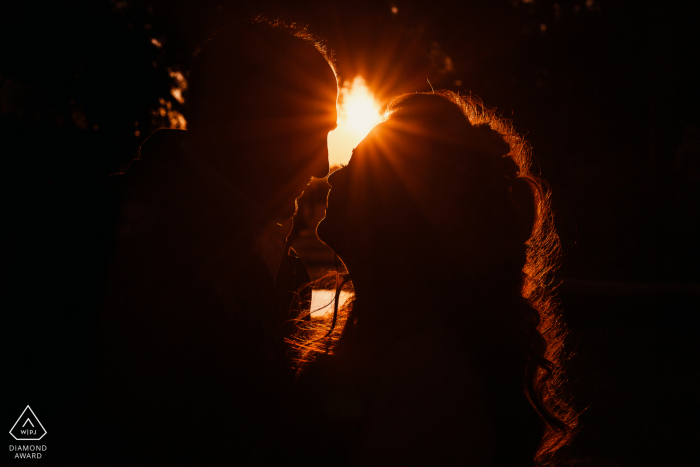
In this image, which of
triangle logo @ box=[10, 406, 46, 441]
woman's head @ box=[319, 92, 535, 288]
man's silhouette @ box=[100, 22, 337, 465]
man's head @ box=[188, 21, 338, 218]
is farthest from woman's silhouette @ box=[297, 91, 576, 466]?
triangle logo @ box=[10, 406, 46, 441]

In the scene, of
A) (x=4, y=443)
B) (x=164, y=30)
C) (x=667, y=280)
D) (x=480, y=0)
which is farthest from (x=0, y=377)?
(x=480, y=0)

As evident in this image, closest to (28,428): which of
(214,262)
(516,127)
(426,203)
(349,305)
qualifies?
(214,262)

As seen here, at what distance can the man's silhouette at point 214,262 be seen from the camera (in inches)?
60.4

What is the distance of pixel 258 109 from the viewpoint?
2359 millimetres

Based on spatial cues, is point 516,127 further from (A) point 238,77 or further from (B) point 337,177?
(B) point 337,177

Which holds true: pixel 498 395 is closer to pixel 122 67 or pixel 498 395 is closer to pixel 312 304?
pixel 312 304

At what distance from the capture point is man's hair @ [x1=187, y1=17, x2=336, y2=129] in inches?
91.2

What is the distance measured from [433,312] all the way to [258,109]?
1345mm

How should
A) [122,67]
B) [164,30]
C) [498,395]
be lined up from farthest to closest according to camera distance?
[164,30] → [122,67] → [498,395]

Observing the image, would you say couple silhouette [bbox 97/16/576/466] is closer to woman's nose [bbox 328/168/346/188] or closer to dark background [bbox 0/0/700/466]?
woman's nose [bbox 328/168/346/188]

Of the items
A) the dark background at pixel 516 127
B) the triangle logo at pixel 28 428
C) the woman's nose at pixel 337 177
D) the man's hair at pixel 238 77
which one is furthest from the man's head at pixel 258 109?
the triangle logo at pixel 28 428

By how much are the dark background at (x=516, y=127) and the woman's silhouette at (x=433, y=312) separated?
87cm

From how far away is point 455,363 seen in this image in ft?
5.30

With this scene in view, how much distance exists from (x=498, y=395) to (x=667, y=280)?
→ 10.5 meters
